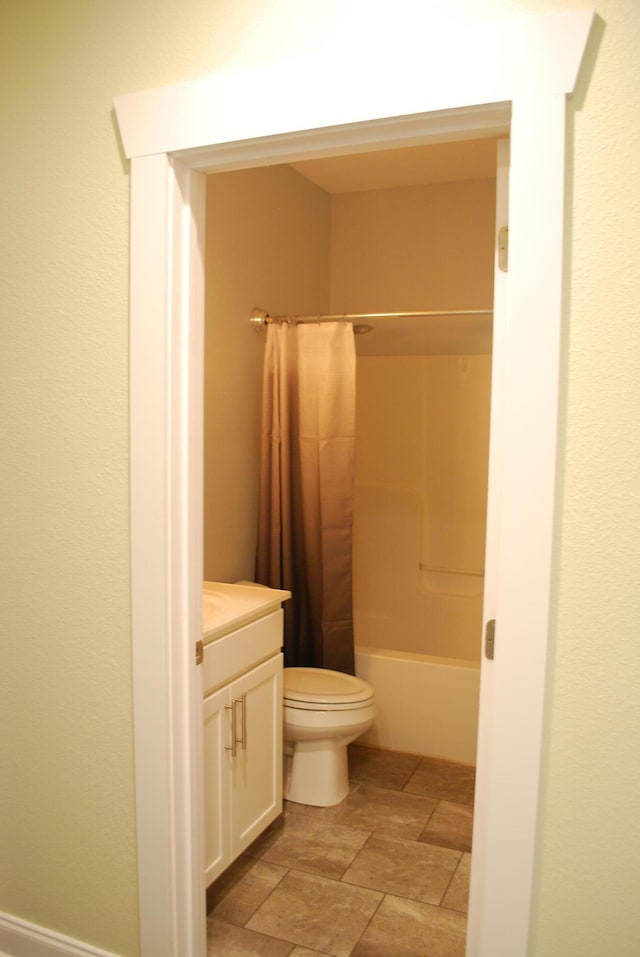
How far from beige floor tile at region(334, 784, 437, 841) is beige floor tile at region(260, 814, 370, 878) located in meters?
0.07

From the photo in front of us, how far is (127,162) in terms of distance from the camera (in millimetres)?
1667

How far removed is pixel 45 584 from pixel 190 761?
21.5 inches

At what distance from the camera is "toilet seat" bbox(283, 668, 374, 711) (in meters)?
2.71

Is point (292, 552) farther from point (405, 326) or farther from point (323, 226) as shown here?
point (323, 226)

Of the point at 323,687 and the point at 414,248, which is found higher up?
the point at 414,248

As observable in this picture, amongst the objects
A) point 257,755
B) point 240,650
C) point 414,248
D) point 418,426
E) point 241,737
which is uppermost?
point 414,248

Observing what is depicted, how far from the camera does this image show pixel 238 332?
9.85 feet

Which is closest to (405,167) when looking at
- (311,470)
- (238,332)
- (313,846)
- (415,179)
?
(415,179)

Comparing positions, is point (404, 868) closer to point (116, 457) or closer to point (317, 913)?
point (317, 913)

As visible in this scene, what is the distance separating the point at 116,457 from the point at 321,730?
1.43m

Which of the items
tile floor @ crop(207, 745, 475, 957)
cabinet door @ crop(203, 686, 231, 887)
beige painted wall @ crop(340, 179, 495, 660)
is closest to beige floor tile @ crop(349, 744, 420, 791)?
tile floor @ crop(207, 745, 475, 957)

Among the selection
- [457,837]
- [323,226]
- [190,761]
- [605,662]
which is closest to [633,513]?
[605,662]

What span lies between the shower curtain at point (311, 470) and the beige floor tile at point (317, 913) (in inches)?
39.6

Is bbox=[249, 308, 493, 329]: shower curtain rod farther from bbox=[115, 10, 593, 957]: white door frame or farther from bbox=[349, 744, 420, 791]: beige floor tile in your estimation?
bbox=[349, 744, 420, 791]: beige floor tile
